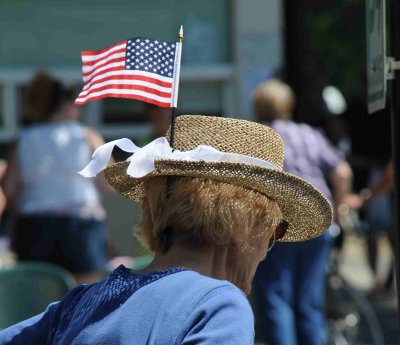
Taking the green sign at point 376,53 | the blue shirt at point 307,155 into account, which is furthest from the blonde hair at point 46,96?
the green sign at point 376,53

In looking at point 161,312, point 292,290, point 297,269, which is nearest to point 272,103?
point 297,269

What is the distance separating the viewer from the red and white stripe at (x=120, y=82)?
7.53ft

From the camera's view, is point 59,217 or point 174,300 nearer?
point 174,300

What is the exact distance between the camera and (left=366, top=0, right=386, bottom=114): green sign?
259 cm

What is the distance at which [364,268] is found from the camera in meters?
11.8

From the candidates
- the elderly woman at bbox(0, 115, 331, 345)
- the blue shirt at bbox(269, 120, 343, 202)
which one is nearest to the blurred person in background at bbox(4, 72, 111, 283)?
the blue shirt at bbox(269, 120, 343, 202)

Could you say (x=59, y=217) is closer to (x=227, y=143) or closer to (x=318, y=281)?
(x=318, y=281)

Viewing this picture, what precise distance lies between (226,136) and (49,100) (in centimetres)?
356

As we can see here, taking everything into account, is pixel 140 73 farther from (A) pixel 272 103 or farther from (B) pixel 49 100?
(B) pixel 49 100

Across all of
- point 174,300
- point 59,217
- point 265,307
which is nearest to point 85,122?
point 59,217

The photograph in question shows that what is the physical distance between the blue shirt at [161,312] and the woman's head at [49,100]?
3543 mm

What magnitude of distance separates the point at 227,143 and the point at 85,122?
18.9 ft

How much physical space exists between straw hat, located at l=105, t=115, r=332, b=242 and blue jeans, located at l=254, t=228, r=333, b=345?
8.83 feet

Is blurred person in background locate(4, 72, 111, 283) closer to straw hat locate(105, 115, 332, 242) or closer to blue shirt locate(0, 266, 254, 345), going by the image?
straw hat locate(105, 115, 332, 242)
